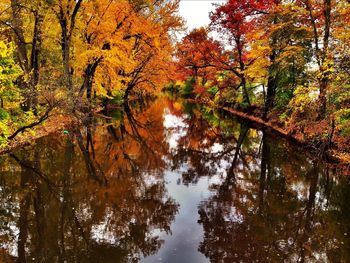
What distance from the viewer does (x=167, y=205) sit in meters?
11.5

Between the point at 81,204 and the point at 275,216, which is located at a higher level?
the point at 81,204

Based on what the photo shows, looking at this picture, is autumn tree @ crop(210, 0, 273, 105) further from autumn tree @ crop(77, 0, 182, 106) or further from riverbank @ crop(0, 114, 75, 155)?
riverbank @ crop(0, 114, 75, 155)

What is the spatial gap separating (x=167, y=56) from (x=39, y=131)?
797 inches

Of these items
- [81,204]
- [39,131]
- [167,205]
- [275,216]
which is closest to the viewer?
[275,216]

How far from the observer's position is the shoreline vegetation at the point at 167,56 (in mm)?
15414

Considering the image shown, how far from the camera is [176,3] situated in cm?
Result: 3178

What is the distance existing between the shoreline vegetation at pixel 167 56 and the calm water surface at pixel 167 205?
2158 mm

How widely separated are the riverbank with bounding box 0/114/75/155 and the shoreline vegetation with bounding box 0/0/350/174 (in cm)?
10

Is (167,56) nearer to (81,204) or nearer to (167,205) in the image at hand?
(167,205)

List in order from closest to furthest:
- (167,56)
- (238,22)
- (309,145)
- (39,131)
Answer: (309,145) < (39,131) < (238,22) < (167,56)

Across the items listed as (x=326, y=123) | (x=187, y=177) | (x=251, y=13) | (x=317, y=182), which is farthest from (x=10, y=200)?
(x=251, y=13)

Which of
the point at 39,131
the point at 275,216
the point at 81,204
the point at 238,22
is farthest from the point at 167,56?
the point at 275,216

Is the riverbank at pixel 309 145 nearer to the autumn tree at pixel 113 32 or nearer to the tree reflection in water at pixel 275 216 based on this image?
the tree reflection in water at pixel 275 216

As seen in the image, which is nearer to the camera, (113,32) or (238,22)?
(113,32)
